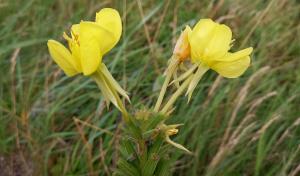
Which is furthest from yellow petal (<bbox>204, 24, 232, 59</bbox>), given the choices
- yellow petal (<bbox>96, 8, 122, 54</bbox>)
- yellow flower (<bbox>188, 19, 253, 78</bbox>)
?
yellow petal (<bbox>96, 8, 122, 54</bbox>)

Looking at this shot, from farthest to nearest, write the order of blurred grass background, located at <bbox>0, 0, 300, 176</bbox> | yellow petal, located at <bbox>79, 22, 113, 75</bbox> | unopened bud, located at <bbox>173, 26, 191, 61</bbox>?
blurred grass background, located at <bbox>0, 0, 300, 176</bbox> → unopened bud, located at <bbox>173, 26, 191, 61</bbox> → yellow petal, located at <bbox>79, 22, 113, 75</bbox>

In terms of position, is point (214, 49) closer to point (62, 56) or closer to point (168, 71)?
point (168, 71)

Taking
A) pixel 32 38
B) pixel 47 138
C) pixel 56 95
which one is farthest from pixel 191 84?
pixel 32 38

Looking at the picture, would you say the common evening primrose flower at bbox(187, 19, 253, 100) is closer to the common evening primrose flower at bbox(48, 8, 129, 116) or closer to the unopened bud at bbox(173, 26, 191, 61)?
the unopened bud at bbox(173, 26, 191, 61)

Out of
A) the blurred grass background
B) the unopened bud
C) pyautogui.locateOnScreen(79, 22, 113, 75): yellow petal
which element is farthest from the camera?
the blurred grass background

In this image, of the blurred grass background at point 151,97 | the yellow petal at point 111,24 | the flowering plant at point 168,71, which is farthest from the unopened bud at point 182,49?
the blurred grass background at point 151,97

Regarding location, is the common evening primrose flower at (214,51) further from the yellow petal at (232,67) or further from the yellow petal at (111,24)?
the yellow petal at (111,24)

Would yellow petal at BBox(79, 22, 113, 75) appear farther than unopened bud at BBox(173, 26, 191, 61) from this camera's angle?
No

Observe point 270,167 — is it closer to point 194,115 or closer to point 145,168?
point 194,115
